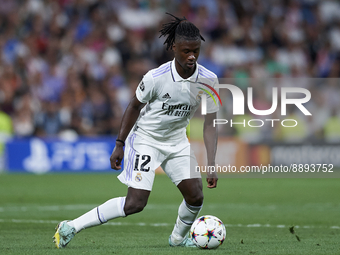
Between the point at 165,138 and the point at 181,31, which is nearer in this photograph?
the point at 181,31

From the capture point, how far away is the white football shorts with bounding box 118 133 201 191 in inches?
225

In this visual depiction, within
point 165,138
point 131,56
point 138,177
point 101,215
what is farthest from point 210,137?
point 131,56

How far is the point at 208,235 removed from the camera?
585 cm

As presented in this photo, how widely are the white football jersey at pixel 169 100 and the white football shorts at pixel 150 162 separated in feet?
0.28

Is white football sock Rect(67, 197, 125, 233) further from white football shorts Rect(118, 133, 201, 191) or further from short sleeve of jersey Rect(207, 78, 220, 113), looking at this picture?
short sleeve of jersey Rect(207, 78, 220, 113)

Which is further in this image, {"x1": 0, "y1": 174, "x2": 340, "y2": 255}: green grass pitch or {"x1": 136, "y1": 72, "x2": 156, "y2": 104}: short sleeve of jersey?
{"x1": 0, "y1": 174, "x2": 340, "y2": 255}: green grass pitch

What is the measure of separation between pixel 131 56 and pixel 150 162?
13085 mm

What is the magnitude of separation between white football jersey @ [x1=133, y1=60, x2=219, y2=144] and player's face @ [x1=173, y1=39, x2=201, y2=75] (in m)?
0.20

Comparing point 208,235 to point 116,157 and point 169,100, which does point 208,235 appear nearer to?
point 116,157

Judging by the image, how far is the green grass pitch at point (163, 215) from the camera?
5.98 meters

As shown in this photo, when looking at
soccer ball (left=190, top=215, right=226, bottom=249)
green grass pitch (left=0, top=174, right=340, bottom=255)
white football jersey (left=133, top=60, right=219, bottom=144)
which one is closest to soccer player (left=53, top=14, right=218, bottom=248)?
white football jersey (left=133, top=60, right=219, bottom=144)

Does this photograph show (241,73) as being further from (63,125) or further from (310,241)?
(310,241)

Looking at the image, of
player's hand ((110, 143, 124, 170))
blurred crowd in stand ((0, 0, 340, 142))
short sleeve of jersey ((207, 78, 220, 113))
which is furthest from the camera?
blurred crowd in stand ((0, 0, 340, 142))

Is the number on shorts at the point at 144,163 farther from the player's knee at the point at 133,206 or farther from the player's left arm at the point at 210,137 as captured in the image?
the player's left arm at the point at 210,137
